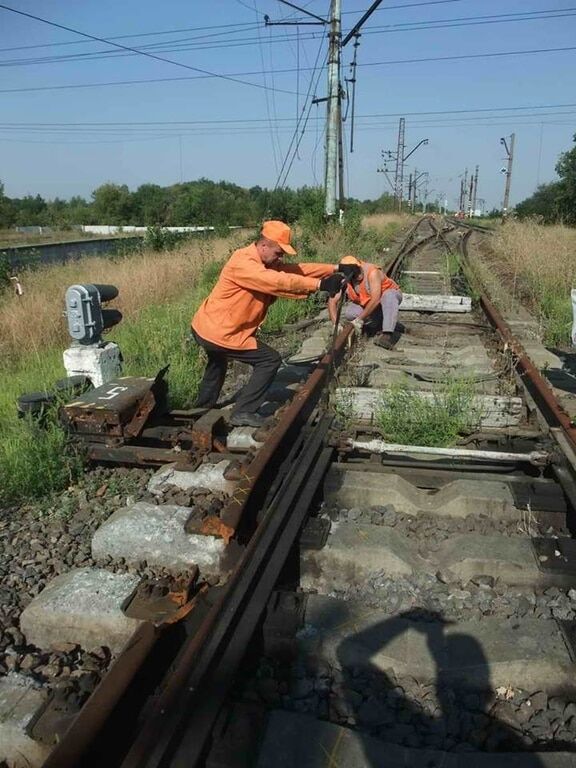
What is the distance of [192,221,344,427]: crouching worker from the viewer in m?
4.37

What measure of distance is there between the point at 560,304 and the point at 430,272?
5.14 m

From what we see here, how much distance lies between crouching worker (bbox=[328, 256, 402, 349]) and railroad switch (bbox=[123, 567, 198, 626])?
4.38 metres

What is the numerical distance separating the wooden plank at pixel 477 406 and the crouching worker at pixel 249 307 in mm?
629

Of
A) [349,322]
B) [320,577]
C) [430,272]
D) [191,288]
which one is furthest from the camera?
[430,272]

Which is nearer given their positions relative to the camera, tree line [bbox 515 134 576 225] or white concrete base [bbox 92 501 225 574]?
white concrete base [bbox 92 501 225 574]

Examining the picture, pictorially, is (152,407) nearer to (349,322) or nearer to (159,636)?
(159,636)

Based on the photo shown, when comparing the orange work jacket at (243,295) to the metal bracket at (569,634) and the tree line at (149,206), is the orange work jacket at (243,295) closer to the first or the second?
the metal bracket at (569,634)

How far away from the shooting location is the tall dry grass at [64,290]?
847 cm

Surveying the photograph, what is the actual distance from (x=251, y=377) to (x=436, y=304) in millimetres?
4958

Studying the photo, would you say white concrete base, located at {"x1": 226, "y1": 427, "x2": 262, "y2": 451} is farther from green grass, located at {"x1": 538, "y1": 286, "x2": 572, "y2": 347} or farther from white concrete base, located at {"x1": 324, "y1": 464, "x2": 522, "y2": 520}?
green grass, located at {"x1": 538, "y1": 286, "x2": 572, "y2": 347}

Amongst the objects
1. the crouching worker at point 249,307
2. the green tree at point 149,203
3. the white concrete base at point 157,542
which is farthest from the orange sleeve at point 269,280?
the green tree at point 149,203

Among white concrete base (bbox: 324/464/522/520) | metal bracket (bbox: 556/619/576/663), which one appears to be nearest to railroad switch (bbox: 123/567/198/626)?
white concrete base (bbox: 324/464/522/520)

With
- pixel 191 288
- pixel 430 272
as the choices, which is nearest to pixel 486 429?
pixel 191 288

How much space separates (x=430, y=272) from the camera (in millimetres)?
13570
